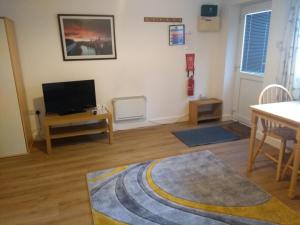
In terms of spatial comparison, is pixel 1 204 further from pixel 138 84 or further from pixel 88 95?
pixel 138 84

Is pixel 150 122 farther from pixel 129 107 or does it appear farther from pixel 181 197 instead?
pixel 181 197

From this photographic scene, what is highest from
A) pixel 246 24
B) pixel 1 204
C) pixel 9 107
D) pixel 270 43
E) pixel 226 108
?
pixel 246 24

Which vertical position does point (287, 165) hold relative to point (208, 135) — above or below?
above

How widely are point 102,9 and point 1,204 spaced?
292 centimetres

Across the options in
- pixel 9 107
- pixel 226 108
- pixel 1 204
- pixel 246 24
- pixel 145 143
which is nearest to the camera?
pixel 1 204

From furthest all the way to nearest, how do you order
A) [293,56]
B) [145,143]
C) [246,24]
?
1. [246,24]
2. [145,143]
3. [293,56]

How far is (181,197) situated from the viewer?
223 cm

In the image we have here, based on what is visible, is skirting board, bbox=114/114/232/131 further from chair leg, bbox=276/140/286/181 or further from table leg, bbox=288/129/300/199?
table leg, bbox=288/129/300/199

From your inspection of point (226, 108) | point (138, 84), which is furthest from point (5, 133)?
point (226, 108)

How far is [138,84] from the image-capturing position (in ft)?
13.3

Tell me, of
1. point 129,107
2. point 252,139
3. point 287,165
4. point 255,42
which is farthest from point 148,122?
point 287,165

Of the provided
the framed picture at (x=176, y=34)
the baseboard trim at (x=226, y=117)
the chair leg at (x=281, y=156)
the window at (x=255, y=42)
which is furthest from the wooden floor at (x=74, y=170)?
the framed picture at (x=176, y=34)

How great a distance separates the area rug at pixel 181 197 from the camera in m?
1.95

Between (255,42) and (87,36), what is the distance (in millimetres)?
2744
